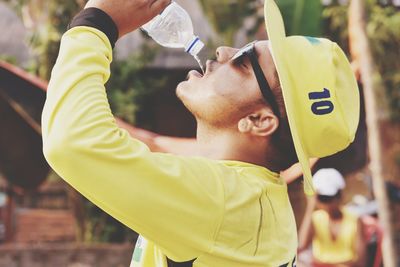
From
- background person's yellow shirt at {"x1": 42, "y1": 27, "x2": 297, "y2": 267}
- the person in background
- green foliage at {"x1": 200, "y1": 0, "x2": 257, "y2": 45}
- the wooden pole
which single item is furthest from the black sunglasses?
green foliage at {"x1": 200, "y1": 0, "x2": 257, "y2": 45}

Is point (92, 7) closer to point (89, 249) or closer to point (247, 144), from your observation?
point (247, 144)

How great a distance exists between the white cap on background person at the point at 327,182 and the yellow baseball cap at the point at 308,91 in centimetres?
375

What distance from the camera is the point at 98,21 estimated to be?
1.48 m

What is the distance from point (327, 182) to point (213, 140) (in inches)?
152

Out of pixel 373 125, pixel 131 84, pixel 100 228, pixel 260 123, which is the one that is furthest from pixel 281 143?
pixel 131 84

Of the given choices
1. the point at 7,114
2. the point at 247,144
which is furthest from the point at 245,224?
the point at 7,114

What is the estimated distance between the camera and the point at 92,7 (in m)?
1.50

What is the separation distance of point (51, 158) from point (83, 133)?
0.24ft

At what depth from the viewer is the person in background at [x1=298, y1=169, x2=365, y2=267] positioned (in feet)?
17.4

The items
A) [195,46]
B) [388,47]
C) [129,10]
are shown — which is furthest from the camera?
[388,47]

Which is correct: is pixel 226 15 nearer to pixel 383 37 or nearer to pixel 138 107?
pixel 138 107

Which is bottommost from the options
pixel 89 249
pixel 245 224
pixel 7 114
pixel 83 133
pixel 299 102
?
pixel 89 249

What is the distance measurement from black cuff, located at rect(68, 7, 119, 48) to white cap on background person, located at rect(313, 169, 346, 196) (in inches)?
161

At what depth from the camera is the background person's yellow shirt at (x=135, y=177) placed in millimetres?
1374
